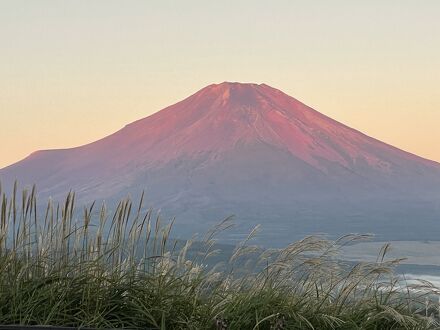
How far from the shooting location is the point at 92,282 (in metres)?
6.23

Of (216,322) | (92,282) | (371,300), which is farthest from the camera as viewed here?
(371,300)

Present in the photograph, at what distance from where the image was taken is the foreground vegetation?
6191mm

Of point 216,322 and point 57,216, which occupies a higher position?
point 57,216

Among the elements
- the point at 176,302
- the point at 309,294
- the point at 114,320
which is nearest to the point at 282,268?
the point at 309,294

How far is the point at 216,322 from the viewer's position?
19.1 feet

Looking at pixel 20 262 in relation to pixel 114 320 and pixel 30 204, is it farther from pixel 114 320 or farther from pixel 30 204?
pixel 114 320

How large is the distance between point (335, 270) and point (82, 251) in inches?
68.4

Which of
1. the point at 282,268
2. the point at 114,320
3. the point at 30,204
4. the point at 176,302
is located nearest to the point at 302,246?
the point at 282,268

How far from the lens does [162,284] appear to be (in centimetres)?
633

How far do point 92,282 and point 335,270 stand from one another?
1720 mm

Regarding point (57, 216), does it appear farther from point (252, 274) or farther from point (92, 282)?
point (252, 274)

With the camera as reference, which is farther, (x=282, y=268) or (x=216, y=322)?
(x=282, y=268)

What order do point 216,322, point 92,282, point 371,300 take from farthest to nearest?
point 371,300, point 92,282, point 216,322

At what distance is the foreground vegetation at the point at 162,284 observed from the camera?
6191mm
